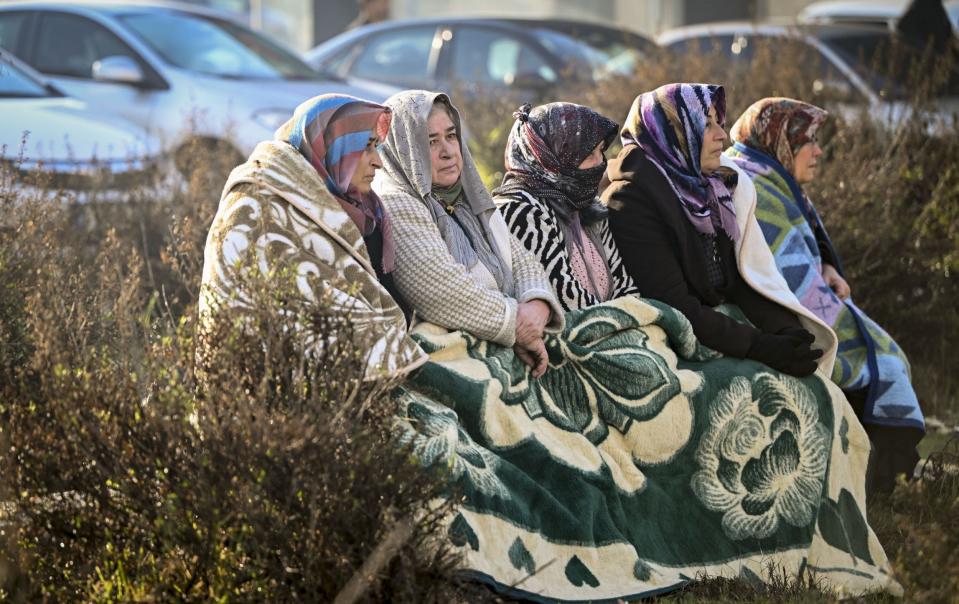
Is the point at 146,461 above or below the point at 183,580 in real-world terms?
above

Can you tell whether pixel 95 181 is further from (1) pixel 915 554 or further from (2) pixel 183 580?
(1) pixel 915 554

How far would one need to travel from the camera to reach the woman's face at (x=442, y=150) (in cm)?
443

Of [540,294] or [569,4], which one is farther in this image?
[569,4]

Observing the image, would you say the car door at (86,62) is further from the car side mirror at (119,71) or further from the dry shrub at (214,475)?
the dry shrub at (214,475)

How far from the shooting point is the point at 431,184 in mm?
4449

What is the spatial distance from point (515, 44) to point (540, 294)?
6.96 meters

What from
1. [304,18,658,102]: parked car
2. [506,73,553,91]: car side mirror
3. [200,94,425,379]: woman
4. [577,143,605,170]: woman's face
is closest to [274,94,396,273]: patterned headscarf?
[200,94,425,379]: woman

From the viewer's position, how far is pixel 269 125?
889cm

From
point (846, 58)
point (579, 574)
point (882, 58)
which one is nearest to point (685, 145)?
point (579, 574)

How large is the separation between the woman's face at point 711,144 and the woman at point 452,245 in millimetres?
822

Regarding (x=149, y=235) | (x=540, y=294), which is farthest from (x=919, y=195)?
(x=149, y=235)

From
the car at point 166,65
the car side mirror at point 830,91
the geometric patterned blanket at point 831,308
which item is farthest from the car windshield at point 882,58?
the car at point 166,65

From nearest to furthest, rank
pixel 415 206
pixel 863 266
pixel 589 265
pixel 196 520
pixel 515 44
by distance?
pixel 196 520
pixel 415 206
pixel 589 265
pixel 863 266
pixel 515 44

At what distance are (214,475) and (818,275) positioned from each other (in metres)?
2.86
